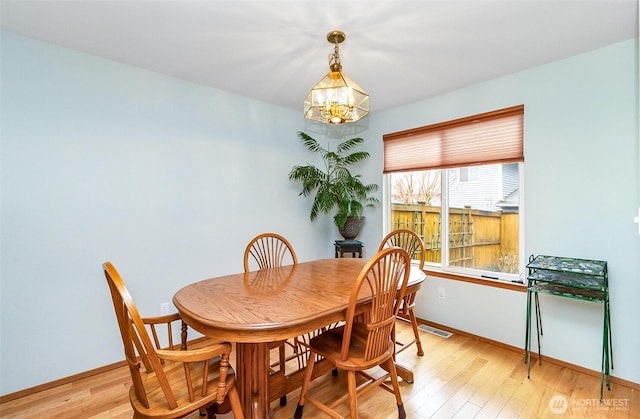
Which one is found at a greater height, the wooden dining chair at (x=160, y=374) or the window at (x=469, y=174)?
the window at (x=469, y=174)

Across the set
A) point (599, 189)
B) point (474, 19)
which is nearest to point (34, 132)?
point (474, 19)

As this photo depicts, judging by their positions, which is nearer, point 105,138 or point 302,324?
point 302,324

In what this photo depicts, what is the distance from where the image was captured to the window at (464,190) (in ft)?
8.79

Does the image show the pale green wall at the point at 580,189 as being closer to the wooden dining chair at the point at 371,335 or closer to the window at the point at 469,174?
the window at the point at 469,174

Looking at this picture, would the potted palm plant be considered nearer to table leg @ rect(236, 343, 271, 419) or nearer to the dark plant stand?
the dark plant stand

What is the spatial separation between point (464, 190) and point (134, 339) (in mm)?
2912

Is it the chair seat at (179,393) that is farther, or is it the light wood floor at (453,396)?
the light wood floor at (453,396)

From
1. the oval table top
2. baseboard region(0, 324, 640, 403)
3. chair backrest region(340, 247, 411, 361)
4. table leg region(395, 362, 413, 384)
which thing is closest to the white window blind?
the oval table top

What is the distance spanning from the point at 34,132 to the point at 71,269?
97 centimetres

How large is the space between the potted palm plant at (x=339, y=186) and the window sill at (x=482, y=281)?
972 mm

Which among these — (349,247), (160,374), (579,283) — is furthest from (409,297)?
(160,374)

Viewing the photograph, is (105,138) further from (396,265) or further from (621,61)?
(621,61)

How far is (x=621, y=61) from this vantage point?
211 centimetres

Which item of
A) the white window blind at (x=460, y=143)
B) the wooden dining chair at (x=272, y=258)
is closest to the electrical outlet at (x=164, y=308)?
the wooden dining chair at (x=272, y=258)
